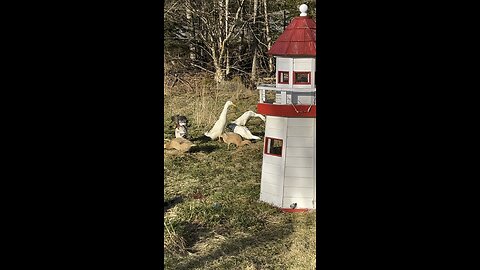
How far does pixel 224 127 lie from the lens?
276cm

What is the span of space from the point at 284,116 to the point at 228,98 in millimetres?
359

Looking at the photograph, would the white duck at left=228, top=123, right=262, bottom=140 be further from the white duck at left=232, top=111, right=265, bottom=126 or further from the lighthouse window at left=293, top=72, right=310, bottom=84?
the lighthouse window at left=293, top=72, right=310, bottom=84

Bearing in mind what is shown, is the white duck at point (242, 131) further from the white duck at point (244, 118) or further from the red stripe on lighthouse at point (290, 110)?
the red stripe on lighthouse at point (290, 110)

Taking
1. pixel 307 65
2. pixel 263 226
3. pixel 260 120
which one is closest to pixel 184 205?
pixel 263 226

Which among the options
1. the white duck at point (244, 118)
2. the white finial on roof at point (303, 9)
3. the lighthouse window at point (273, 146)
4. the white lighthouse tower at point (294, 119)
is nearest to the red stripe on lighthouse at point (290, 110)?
the white lighthouse tower at point (294, 119)

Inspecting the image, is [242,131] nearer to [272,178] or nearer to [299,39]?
[272,178]

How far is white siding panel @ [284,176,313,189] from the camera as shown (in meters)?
2.42

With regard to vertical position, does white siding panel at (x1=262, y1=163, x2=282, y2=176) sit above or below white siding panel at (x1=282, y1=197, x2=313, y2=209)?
above

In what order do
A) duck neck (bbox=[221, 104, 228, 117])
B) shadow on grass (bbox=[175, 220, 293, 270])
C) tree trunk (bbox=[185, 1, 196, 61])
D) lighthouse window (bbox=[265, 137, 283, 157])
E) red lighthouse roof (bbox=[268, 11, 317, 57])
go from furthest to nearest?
duck neck (bbox=[221, 104, 228, 117]) < tree trunk (bbox=[185, 1, 196, 61]) < lighthouse window (bbox=[265, 137, 283, 157]) < red lighthouse roof (bbox=[268, 11, 317, 57]) < shadow on grass (bbox=[175, 220, 293, 270])

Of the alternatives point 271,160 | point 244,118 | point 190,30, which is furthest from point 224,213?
point 190,30

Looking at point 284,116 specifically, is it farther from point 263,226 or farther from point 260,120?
point 263,226

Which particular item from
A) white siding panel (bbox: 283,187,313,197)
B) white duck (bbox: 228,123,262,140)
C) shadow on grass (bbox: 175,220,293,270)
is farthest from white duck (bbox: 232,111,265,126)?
shadow on grass (bbox: 175,220,293,270)

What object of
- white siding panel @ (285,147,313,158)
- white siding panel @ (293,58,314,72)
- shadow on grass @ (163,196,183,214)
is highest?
white siding panel @ (293,58,314,72)

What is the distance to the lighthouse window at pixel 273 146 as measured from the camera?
8.12 ft
